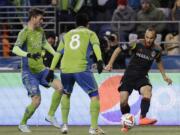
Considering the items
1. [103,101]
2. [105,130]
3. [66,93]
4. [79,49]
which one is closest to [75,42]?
[79,49]

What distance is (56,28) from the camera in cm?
1819

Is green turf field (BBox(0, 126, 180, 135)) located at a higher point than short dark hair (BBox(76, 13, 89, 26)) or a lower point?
lower

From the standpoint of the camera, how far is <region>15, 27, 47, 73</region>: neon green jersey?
13.2 m

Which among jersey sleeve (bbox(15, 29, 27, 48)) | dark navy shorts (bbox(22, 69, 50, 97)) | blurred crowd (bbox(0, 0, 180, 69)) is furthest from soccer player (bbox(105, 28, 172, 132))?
blurred crowd (bbox(0, 0, 180, 69))

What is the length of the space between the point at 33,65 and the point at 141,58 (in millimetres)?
1951

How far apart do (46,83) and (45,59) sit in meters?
2.66

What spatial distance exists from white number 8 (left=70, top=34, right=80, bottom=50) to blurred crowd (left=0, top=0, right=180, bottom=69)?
403cm

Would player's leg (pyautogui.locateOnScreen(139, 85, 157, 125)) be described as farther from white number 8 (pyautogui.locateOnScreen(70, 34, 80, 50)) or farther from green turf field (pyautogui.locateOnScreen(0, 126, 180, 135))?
white number 8 (pyautogui.locateOnScreen(70, 34, 80, 50))

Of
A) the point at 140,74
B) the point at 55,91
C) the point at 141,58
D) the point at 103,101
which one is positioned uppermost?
the point at 141,58

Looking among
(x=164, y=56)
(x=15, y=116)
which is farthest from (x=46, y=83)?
(x=164, y=56)

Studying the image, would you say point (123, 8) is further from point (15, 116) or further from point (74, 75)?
point (74, 75)

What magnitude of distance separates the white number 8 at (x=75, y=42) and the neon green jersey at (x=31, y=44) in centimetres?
100

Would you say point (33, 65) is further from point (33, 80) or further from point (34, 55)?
point (34, 55)

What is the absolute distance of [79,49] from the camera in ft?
41.2
